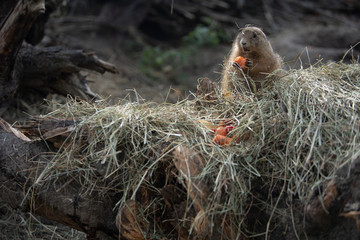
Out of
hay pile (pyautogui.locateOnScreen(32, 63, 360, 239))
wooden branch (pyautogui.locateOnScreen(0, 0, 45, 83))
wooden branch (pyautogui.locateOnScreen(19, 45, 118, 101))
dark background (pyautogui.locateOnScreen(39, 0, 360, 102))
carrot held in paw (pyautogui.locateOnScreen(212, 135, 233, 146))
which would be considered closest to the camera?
hay pile (pyautogui.locateOnScreen(32, 63, 360, 239))

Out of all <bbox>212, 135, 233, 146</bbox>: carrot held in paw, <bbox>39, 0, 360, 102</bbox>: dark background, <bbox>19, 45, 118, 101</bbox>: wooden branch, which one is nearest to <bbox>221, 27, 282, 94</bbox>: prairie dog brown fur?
<bbox>212, 135, 233, 146</bbox>: carrot held in paw

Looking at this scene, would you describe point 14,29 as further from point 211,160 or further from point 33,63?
point 211,160

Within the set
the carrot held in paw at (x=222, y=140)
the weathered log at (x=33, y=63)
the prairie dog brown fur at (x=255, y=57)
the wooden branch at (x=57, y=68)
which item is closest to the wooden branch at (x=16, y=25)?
the weathered log at (x=33, y=63)

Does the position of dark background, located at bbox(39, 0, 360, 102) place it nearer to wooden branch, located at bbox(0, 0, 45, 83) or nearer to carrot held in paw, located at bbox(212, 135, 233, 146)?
wooden branch, located at bbox(0, 0, 45, 83)

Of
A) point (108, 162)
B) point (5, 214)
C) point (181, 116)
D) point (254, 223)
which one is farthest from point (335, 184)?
point (5, 214)

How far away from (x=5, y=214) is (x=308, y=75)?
3.06 metres

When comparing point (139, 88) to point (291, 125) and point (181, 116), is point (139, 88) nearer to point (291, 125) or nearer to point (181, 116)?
point (181, 116)

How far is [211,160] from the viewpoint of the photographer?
9.02 feet

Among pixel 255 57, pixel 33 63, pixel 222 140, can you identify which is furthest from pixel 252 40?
pixel 33 63

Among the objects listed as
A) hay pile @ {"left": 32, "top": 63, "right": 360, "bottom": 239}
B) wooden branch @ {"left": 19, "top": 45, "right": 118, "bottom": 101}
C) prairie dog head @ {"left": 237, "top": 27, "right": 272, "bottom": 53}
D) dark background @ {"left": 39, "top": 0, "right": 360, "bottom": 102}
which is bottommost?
dark background @ {"left": 39, "top": 0, "right": 360, "bottom": 102}

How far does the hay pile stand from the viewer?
8.41ft

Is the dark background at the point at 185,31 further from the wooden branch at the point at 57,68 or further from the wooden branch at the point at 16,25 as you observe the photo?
the wooden branch at the point at 16,25

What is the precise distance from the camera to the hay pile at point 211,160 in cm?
256

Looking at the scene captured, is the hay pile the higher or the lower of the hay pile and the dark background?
the higher
